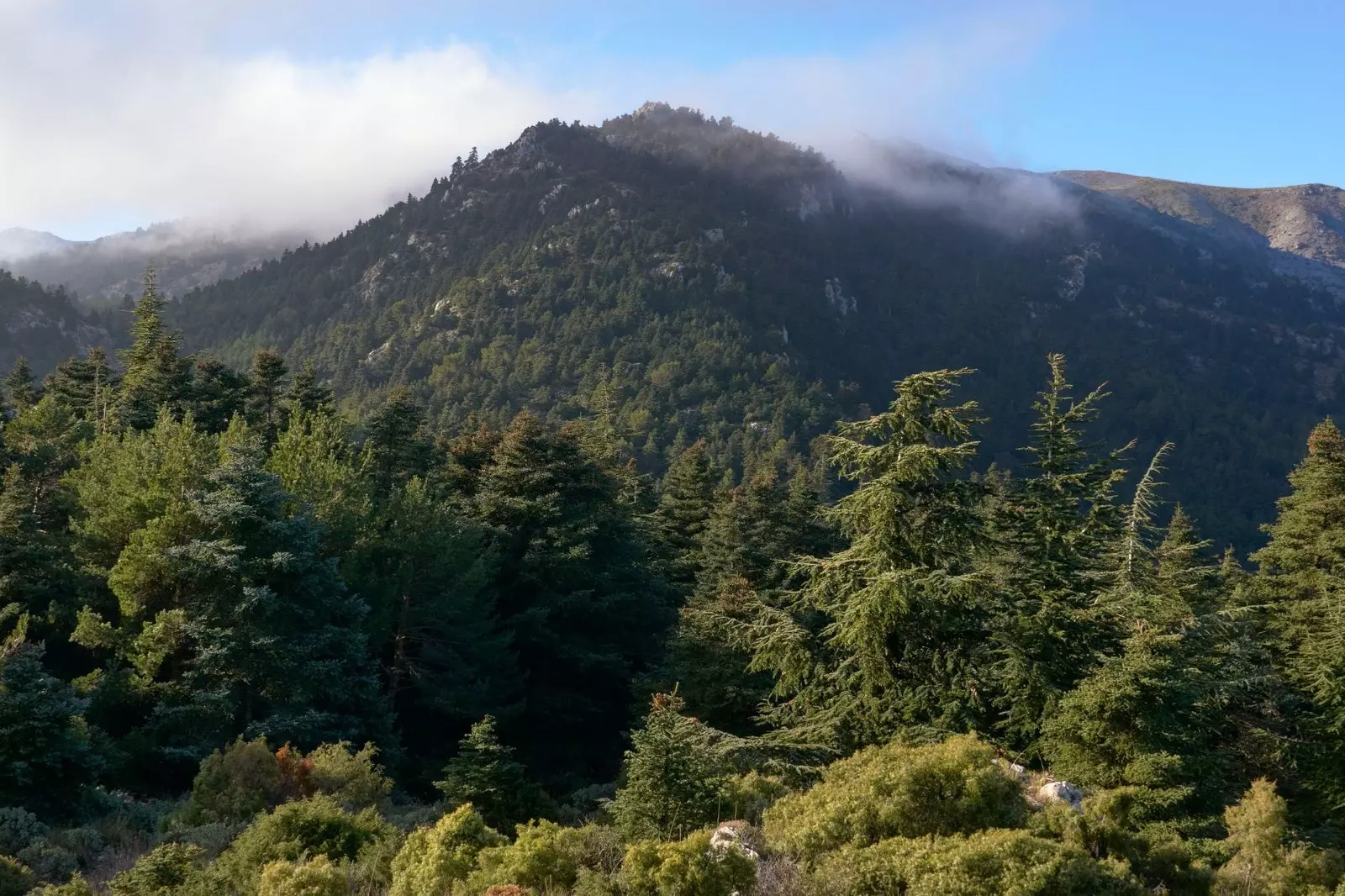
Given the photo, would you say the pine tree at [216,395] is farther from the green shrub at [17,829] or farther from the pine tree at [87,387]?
the green shrub at [17,829]

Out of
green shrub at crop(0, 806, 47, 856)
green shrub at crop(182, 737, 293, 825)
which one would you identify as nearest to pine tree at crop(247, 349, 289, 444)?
green shrub at crop(182, 737, 293, 825)

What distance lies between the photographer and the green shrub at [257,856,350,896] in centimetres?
806

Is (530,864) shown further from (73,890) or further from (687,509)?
(687,509)

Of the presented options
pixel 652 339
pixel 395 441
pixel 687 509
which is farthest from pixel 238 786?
pixel 652 339

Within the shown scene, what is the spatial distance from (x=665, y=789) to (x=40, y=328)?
→ 6583 inches

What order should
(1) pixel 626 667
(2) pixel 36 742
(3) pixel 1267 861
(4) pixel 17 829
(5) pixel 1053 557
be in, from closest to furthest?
(3) pixel 1267 861 < (4) pixel 17 829 < (2) pixel 36 742 < (5) pixel 1053 557 < (1) pixel 626 667

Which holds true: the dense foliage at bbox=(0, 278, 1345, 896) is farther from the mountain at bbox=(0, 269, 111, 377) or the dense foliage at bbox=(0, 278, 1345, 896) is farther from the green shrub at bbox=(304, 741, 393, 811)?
the mountain at bbox=(0, 269, 111, 377)

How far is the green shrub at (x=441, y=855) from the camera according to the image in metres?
8.74

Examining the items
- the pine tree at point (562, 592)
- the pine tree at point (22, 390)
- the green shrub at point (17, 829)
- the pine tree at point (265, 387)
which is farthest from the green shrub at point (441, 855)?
the pine tree at point (22, 390)

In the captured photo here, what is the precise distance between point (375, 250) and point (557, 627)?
174 meters

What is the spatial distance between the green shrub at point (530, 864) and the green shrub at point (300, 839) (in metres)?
1.81

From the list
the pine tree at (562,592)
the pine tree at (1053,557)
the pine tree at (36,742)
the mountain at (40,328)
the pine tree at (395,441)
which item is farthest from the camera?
the mountain at (40,328)

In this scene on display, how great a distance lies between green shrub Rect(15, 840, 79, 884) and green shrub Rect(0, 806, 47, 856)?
0.40 meters

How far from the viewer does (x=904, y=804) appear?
960 cm
